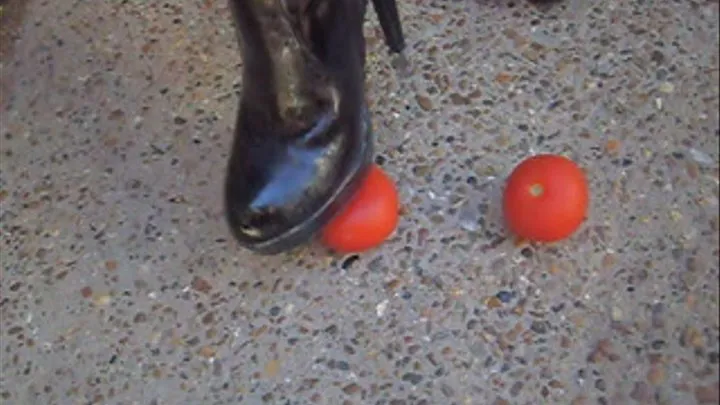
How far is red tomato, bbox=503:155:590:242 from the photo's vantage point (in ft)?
3.89

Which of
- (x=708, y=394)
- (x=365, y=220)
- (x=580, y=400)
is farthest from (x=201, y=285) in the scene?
(x=708, y=394)

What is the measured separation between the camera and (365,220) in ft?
3.96

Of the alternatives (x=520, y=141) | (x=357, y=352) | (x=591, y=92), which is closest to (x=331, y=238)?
(x=357, y=352)

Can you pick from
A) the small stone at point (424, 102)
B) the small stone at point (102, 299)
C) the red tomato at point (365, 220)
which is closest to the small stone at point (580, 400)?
the red tomato at point (365, 220)

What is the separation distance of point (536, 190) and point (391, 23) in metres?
0.26

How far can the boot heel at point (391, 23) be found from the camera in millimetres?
1279

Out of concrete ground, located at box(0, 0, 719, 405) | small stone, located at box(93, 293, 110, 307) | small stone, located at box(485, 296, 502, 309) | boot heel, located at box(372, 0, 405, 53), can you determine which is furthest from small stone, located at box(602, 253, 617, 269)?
small stone, located at box(93, 293, 110, 307)

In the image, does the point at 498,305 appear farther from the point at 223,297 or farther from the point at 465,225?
the point at 223,297

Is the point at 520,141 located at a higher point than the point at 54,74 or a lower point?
lower

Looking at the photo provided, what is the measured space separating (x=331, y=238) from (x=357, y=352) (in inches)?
4.9

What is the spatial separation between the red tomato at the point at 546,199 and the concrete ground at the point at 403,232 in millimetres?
29

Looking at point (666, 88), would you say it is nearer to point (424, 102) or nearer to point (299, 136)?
point (424, 102)

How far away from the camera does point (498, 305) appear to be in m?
1.19

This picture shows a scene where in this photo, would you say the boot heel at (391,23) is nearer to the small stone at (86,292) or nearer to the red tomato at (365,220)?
the red tomato at (365,220)
